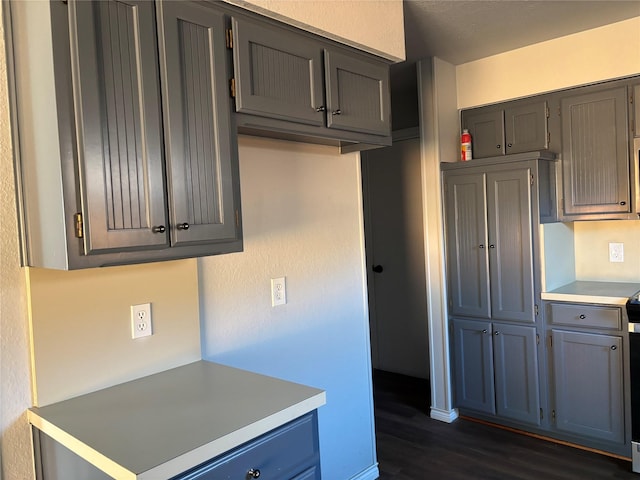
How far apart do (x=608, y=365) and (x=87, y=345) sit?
105 inches

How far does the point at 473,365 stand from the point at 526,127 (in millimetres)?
1602

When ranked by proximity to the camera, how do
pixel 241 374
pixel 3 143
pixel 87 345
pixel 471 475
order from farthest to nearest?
1. pixel 471 475
2. pixel 241 374
3. pixel 87 345
4. pixel 3 143

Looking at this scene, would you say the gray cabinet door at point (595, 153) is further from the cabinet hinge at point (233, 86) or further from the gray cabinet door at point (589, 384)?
the cabinet hinge at point (233, 86)

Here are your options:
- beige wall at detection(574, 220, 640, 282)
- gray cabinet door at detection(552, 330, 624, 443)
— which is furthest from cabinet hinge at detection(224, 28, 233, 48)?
beige wall at detection(574, 220, 640, 282)

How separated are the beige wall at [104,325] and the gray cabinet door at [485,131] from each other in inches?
91.1

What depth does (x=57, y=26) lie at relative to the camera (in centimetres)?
127

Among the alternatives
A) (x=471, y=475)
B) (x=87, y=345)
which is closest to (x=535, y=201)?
(x=471, y=475)

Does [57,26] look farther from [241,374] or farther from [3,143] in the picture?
[241,374]

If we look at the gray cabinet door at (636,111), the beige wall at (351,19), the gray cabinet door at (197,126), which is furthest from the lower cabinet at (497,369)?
the gray cabinet door at (197,126)

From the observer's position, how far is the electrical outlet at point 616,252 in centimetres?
317

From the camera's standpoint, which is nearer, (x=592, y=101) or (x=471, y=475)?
(x=471, y=475)

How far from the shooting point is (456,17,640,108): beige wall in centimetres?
284

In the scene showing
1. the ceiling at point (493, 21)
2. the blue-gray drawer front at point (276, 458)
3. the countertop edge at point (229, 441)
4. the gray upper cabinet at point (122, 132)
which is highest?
the ceiling at point (493, 21)

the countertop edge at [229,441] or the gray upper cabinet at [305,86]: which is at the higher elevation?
the gray upper cabinet at [305,86]
